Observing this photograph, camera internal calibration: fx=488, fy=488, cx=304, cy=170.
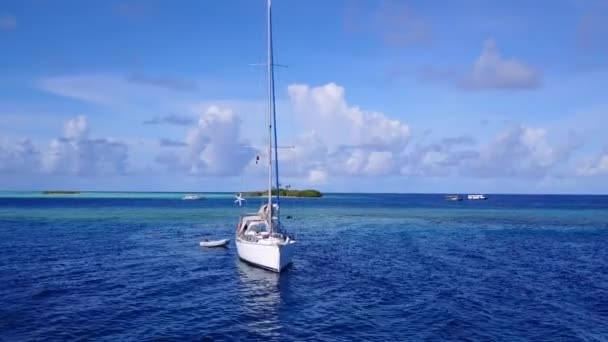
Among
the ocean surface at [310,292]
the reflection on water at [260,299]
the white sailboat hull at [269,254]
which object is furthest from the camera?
the white sailboat hull at [269,254]

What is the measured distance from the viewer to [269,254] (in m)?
39.8

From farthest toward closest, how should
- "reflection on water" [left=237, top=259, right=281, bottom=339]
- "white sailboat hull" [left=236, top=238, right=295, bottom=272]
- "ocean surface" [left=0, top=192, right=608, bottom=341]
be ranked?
1. "white sailboat hull" [left=236, top=238, right=295, bottom=272]
2. "reflection on water" [left=237, top=259, right=281, bottom=339]
3. "ocean surface" [left=0, top=192, right=608, bottom=341]

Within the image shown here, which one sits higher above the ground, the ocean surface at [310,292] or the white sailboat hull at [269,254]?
the white sailboat hull at [269,254]

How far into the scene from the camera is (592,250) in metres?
56.4

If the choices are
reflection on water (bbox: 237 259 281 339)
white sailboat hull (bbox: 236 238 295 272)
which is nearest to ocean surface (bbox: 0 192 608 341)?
reflection on water (bbox: 237 259 281 339)

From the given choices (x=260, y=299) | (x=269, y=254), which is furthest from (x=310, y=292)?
(x=269, y=254)

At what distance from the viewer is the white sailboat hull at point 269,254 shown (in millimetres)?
39312

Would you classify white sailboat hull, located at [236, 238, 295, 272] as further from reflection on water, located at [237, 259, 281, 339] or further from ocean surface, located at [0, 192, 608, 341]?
ocean surface, located at [0, 192, 608, 341]

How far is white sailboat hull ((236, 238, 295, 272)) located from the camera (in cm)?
3931

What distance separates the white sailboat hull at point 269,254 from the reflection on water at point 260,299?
0.66m

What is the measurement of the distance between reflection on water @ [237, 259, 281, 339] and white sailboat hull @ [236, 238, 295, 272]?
66cm

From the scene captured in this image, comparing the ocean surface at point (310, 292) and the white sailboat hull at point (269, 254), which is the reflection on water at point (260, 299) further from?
the white sailboat hull at point (269, 254)

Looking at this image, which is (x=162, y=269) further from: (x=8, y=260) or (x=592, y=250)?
(x=592, y=250)

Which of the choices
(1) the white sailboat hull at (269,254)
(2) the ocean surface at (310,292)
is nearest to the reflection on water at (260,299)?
(2) the ocean surface at (310,292)
